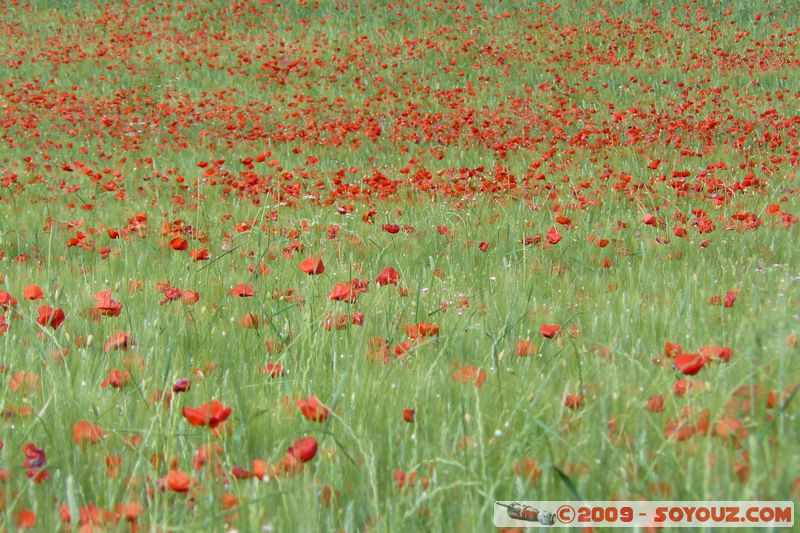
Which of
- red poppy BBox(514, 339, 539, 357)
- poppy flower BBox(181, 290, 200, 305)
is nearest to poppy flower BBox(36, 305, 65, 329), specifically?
poppy flower BBox(181, 290, 200, 305)

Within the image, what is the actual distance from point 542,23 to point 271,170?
28.1 feet

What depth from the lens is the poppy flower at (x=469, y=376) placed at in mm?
1960

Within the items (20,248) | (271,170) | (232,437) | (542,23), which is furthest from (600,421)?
(542,23)

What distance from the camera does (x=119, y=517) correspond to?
1.42m

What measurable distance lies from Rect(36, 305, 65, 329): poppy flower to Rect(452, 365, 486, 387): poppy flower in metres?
1.02

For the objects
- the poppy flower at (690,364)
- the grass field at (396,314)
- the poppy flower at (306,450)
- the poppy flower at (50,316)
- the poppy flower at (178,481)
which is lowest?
the grass field at (396,314)

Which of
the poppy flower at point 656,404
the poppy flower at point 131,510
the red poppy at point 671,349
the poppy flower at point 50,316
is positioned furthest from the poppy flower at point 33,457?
the red poppy at point 671,349

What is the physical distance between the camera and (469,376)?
1982 mm

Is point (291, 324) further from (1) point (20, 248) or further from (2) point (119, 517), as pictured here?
(1) point (20, 248)

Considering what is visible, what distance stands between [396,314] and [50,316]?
3.45 feet

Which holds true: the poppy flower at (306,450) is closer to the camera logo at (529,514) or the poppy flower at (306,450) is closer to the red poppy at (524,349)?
the camera logo at (529,514)

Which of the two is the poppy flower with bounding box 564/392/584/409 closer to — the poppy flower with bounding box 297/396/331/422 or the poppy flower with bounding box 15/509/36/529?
the poppy flower with bounding box 297/396/331/422

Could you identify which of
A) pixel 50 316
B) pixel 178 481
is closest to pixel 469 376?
pixel 178 481

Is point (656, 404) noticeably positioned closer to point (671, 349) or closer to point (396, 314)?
point (671, 349)
